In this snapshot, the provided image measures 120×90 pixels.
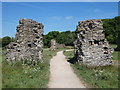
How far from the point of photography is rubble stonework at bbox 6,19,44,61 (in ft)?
73.4

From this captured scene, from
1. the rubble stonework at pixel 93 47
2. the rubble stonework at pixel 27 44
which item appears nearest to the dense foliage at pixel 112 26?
the rubble stonework at pixel 93 47

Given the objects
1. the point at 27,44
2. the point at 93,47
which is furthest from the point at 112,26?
the point at 27,44

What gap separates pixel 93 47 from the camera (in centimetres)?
2116

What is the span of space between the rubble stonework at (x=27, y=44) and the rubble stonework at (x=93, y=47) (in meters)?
5.15

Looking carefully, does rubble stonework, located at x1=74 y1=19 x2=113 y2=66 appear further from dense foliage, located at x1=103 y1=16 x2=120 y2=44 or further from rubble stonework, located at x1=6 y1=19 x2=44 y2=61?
dense foliage, located at x1=103 y1=16 x2=120 y2=44

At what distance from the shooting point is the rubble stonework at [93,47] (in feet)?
68.7

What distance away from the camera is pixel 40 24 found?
23500mm

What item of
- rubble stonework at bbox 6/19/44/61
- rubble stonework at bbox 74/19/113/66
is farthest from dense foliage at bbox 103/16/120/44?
rubble stonework at bbox 6/19/44/61

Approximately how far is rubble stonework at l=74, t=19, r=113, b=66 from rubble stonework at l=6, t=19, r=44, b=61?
5.15 meters

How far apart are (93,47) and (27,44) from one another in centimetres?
791

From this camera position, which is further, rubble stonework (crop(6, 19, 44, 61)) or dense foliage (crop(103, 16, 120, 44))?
dense foliage (crop(103, 16, 120, 44))

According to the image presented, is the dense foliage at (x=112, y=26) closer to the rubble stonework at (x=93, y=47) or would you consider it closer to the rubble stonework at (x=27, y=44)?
the rubble stonework at (x=93, y=47)

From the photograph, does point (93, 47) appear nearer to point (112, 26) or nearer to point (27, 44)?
point (27, 44)

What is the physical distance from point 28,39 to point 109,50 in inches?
381
